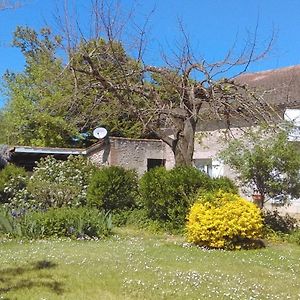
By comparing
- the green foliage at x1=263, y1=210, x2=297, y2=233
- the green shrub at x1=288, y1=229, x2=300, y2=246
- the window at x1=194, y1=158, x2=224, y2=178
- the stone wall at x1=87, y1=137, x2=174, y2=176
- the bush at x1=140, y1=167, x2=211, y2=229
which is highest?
the stone wall at x1=87, y1=137, x2=174, y2=176

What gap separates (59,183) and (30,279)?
848 centimetres

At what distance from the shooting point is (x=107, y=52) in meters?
14.0

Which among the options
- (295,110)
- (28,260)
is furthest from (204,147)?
(28,260)

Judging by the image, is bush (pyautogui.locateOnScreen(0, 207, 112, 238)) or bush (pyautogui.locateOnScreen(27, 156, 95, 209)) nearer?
bush (pyautogui.locateOnScreen(0, 207, 112, 238))

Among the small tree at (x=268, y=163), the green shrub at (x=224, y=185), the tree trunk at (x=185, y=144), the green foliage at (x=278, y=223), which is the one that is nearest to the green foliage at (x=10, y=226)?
the green shrub at (x=224, y=185)

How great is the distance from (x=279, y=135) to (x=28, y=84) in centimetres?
2297

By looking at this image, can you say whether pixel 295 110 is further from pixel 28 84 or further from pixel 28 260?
pixel 28 84

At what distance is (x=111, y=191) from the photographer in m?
14.8

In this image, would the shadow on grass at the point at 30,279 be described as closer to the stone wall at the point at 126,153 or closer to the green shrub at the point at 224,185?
the green shrub at the point at 224,185

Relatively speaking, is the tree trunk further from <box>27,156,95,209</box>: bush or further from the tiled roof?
the tiled roof

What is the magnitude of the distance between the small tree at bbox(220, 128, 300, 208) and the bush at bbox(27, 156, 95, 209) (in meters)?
5.35

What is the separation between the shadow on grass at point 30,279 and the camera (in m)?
6.55

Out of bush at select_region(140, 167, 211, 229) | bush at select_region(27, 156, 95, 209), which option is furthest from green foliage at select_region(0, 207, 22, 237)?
bush at select_region(140, 167, 211, 229)

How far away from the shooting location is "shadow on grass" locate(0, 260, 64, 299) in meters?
6.55
